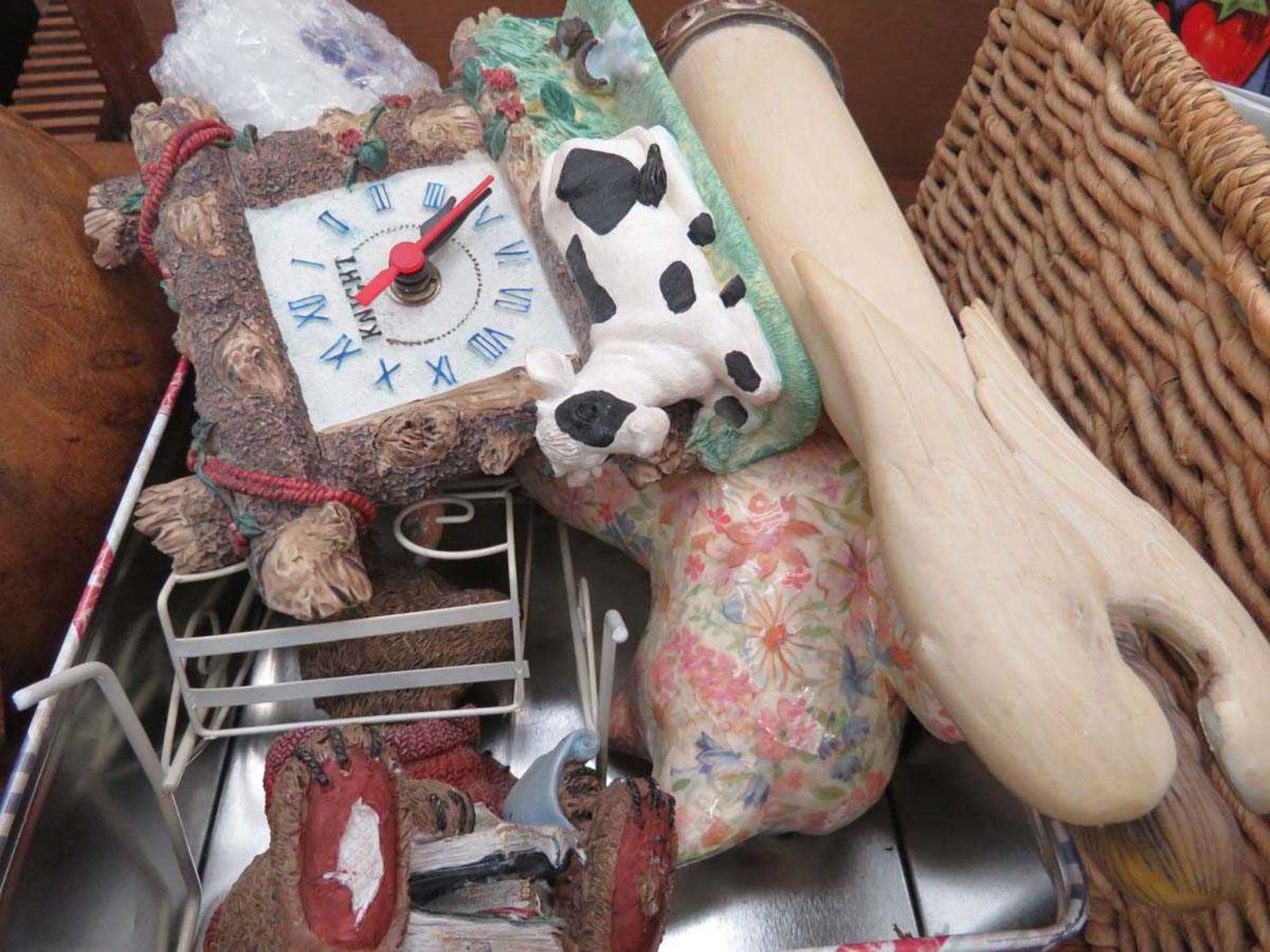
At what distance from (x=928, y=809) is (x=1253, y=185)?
0.57 metres

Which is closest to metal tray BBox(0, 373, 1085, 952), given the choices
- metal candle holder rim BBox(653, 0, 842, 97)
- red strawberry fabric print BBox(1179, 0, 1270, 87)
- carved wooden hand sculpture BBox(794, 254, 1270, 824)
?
carved wooden hand sculpture BBox(794, 254, 1270, 824)

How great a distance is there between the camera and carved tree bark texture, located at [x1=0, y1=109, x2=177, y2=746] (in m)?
0.77

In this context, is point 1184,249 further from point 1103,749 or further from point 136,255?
point 136,255

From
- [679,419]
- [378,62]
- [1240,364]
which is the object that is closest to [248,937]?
[679,419]

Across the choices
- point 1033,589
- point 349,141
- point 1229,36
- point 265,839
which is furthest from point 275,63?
point 1229,36

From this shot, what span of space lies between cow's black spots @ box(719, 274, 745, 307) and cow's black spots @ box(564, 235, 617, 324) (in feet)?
0.25

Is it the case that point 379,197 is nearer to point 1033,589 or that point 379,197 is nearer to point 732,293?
point 732,293

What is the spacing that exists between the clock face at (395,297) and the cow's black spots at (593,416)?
110 mm

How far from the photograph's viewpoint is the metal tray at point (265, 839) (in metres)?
0.68

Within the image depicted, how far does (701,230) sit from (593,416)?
17 centimetres

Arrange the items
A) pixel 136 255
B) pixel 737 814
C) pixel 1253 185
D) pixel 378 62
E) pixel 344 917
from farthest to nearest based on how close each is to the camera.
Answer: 1. pixel 378 62
2. pixel 136 255
3. pixel 737 814
4. pixel 1253 185
5. pixel 344 917

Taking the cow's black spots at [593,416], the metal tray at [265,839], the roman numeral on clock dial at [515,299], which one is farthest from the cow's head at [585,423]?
the metal tray at [265,839]

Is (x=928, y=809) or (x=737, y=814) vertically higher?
(x=737, y=814)

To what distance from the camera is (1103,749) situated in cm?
48
